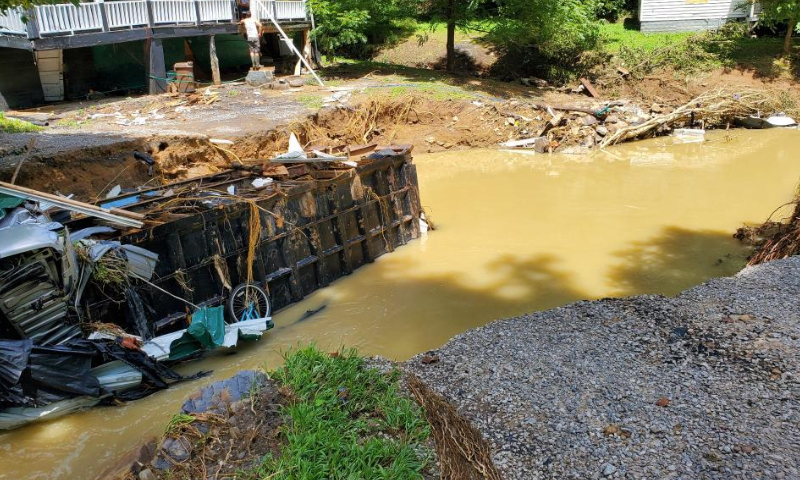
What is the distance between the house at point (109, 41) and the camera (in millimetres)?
18562

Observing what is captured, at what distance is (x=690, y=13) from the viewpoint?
30438 mm

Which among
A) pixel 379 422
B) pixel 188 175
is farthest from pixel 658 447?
pixel 188 175

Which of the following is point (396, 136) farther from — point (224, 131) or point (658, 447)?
point (658, 447)

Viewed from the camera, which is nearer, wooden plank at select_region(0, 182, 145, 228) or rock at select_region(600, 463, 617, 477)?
rock at select_region(600, 463, 617, 477)

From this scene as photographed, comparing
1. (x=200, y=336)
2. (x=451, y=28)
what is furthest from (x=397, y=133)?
(x=200, y=336)

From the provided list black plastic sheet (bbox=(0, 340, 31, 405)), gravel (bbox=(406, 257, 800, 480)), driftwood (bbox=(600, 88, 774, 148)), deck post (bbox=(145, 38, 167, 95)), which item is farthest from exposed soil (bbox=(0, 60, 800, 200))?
gravel (bbox=(406, 257, 800, 480))

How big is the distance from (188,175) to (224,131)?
2.38m

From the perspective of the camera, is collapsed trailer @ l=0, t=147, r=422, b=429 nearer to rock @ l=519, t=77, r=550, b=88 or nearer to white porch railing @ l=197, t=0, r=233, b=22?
white porch railing @ l=197, t=0, r=233, b=22

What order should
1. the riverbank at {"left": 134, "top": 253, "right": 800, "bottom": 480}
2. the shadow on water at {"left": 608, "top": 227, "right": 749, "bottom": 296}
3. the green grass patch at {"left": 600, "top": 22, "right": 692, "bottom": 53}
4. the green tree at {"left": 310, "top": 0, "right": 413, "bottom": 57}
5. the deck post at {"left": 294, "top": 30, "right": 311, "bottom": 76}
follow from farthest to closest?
1. the green grass patch at {"left": 600, "top": 22, "right": 692, "bottom": 53}
2. the deck post at {"left": 294, "top": 30, "right": 311, "bottom": 76}
3. the green tree at {"left": 310, "top": 0, "right": 413, "bottom": 57}
4. the shadow on water at {"left": 608, "top": 227, "right": 749, "bottom": 296}
5. the riverbank at {"left": 134, "top": 253, "right": 800, "bottom": 480}

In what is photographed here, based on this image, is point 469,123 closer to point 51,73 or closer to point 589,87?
point 589,87

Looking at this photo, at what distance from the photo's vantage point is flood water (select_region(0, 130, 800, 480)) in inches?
297

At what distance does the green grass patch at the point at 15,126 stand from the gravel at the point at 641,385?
13.0 m

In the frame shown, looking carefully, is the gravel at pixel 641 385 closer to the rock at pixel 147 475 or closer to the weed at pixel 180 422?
the weed at pixel 180 422

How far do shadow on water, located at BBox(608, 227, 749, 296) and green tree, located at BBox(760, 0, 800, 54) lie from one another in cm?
1631
